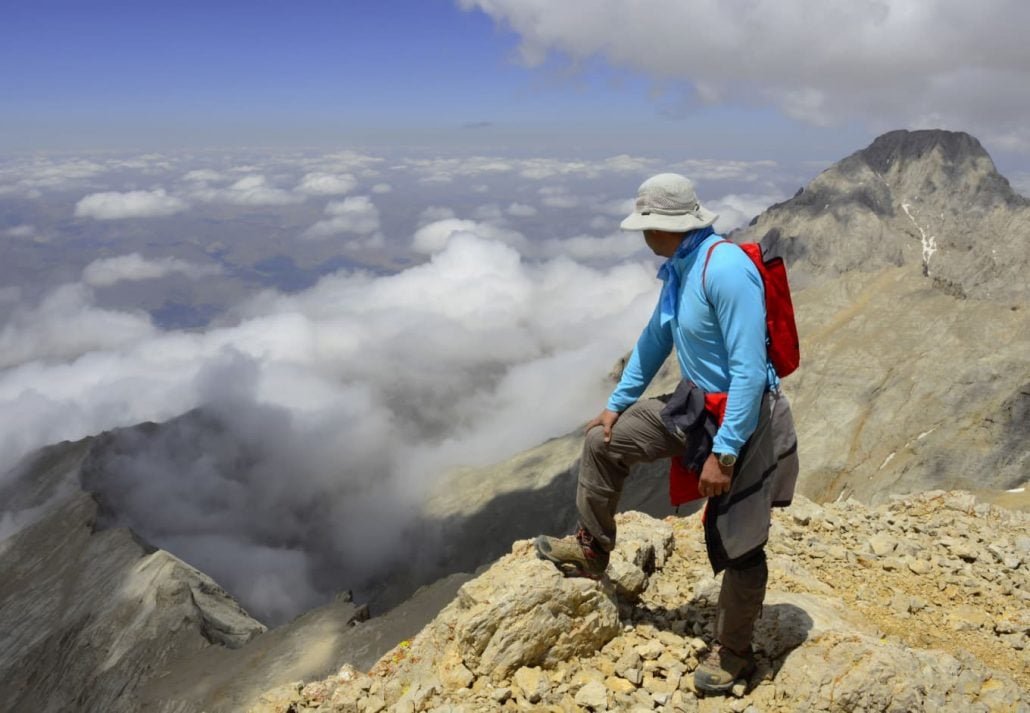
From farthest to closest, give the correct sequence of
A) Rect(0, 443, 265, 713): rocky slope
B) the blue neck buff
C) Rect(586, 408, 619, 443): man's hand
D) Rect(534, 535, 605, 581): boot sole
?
Rect(0, 443, 265, 713): rocky slope
Rect(534, 535, 605, 581): boot sole
Rect(586, 408, 619, 443): man's hand
the blue neck buff

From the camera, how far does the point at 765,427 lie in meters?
6.37

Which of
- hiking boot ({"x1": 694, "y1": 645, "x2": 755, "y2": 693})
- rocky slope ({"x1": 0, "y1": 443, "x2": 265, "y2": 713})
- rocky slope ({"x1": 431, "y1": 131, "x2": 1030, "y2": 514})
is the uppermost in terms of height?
hiking boot ({"x1": 694, "y1": 645, "x2": 755, "y2": 693})

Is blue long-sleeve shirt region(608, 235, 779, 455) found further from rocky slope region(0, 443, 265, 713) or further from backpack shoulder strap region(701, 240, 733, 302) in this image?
rocky slope region(0, 443, 265, 713)

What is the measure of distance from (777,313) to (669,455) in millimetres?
1842

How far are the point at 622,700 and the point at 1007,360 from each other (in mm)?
98680

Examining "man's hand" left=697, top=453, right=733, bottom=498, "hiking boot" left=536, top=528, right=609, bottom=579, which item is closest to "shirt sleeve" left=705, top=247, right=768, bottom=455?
"man's hand" left=697, top=453, right=733, bottom=498

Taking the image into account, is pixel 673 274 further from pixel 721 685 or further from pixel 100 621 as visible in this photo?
pixel 100 621

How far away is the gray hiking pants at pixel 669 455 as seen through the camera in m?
6.43

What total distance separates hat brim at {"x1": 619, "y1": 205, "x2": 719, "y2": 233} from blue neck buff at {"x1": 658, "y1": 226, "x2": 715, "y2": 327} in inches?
3.7

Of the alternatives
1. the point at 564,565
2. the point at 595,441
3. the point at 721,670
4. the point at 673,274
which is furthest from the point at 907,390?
the point at 673,274

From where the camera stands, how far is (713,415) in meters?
6.28

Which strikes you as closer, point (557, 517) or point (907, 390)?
point (907, 390)

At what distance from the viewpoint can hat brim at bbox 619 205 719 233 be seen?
618 centimetres

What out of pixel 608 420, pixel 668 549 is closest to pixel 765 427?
pixel 608 420
